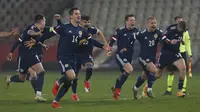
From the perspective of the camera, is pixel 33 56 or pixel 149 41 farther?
pixel 149 41

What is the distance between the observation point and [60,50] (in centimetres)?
1470

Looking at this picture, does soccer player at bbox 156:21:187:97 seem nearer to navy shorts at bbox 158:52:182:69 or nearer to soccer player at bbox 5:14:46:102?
navy shorts at bbox 158:52:182:69

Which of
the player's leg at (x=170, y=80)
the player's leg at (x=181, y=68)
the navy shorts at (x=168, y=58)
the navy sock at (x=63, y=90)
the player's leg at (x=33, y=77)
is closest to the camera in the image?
the navy sock at (x=63, y=90)

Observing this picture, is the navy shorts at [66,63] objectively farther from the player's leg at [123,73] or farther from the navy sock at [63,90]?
the player's leg at [123,73]

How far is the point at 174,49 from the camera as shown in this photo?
59.8 feet

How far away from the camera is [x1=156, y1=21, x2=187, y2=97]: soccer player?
17.6 metres

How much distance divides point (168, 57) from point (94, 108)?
4729mm

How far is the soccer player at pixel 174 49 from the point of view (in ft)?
57.8

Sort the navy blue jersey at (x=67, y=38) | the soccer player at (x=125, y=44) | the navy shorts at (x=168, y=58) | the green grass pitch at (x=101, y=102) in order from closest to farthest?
1. the green grass pitch at (x=101, y=102)
2. the navy blue jersey at (x=67, y=38)
3. the soccer player at (x=125, y=44)
4. the navy shorts at (x=168, y=58)

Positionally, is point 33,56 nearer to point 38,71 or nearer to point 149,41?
point 38,71

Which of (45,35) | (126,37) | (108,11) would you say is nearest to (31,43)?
(45,35)

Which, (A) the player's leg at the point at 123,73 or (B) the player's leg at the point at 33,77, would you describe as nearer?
(B) the player's leg at the point at 33,77

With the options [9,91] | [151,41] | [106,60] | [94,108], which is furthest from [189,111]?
[106,60]

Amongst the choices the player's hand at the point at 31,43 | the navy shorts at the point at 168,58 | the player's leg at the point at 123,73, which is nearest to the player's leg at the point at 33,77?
the player's hand at the point at 31,43
